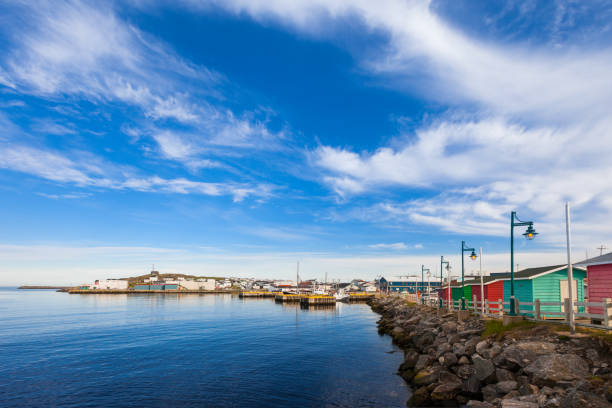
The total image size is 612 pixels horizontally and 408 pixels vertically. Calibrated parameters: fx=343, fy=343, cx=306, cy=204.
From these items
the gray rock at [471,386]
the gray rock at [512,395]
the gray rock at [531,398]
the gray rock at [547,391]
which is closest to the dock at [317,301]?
the gray rock at [471,386]

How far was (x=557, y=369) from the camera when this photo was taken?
1305cm

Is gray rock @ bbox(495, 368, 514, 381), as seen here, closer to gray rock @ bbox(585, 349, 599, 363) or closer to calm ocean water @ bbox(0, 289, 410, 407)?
gray rock @ bbox(585, 349, 599, 363)

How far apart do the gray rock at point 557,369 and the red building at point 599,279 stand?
7.64 metres

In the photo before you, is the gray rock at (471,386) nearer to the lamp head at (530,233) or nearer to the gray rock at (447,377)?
the gray rock at (447,377)

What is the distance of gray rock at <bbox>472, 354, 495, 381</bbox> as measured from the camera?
16.0 m

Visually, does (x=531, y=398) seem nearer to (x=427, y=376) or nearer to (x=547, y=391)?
(x=547, y=391)

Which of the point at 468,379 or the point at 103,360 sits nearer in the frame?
the point at 468,379

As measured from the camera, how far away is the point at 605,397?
11.0 m

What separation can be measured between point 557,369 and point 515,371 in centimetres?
261

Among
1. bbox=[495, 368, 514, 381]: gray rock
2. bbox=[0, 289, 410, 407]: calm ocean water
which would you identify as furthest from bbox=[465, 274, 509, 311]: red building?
bbox=[495, 368, 514, 381]: gray rock

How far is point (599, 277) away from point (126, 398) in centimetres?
2740

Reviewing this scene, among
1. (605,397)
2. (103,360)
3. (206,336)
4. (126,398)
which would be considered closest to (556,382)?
(605,397)

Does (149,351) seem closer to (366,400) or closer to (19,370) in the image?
(19,370)

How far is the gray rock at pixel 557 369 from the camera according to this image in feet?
41.6
